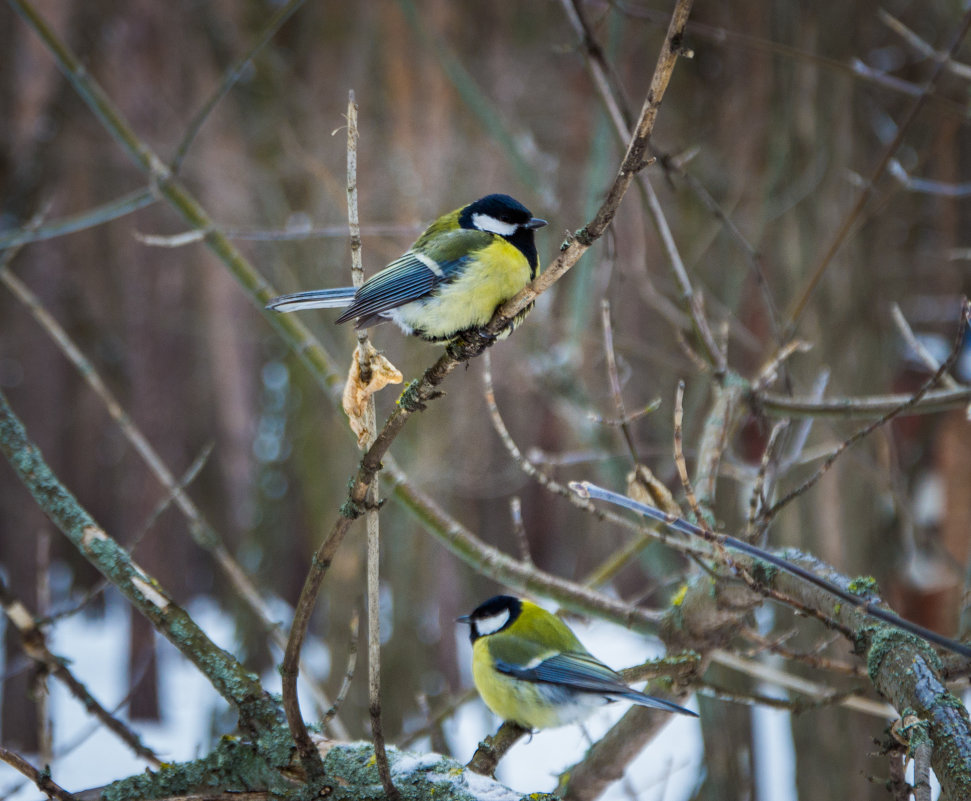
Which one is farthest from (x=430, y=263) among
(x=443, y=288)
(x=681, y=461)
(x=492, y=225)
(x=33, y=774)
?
(x=33, y=774)

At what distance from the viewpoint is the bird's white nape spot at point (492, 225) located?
2.21 metres

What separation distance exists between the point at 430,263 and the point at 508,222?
28 centimetres

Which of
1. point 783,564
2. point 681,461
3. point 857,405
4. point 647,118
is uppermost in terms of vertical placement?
point 857,405

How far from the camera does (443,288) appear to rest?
6.38 ft

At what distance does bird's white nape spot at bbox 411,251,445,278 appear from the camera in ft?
6.61

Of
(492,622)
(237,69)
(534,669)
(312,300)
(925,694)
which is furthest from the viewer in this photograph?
(492,622)

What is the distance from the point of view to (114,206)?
265 cm

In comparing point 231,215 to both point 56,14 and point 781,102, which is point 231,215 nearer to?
point 56,14

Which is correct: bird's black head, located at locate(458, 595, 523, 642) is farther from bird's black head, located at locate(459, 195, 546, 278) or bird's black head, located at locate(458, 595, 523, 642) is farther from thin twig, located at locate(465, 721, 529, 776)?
bird's black head, located at locate(459, 195, 546, 278)

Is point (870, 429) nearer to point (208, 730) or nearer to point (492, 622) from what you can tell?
point (492, 622)

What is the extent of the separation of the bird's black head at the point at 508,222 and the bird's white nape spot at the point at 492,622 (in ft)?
3.70

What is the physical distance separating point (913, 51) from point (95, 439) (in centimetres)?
638

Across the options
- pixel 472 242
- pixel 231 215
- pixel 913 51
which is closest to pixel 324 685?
pixel 231 215

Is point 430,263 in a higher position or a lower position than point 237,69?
lower
